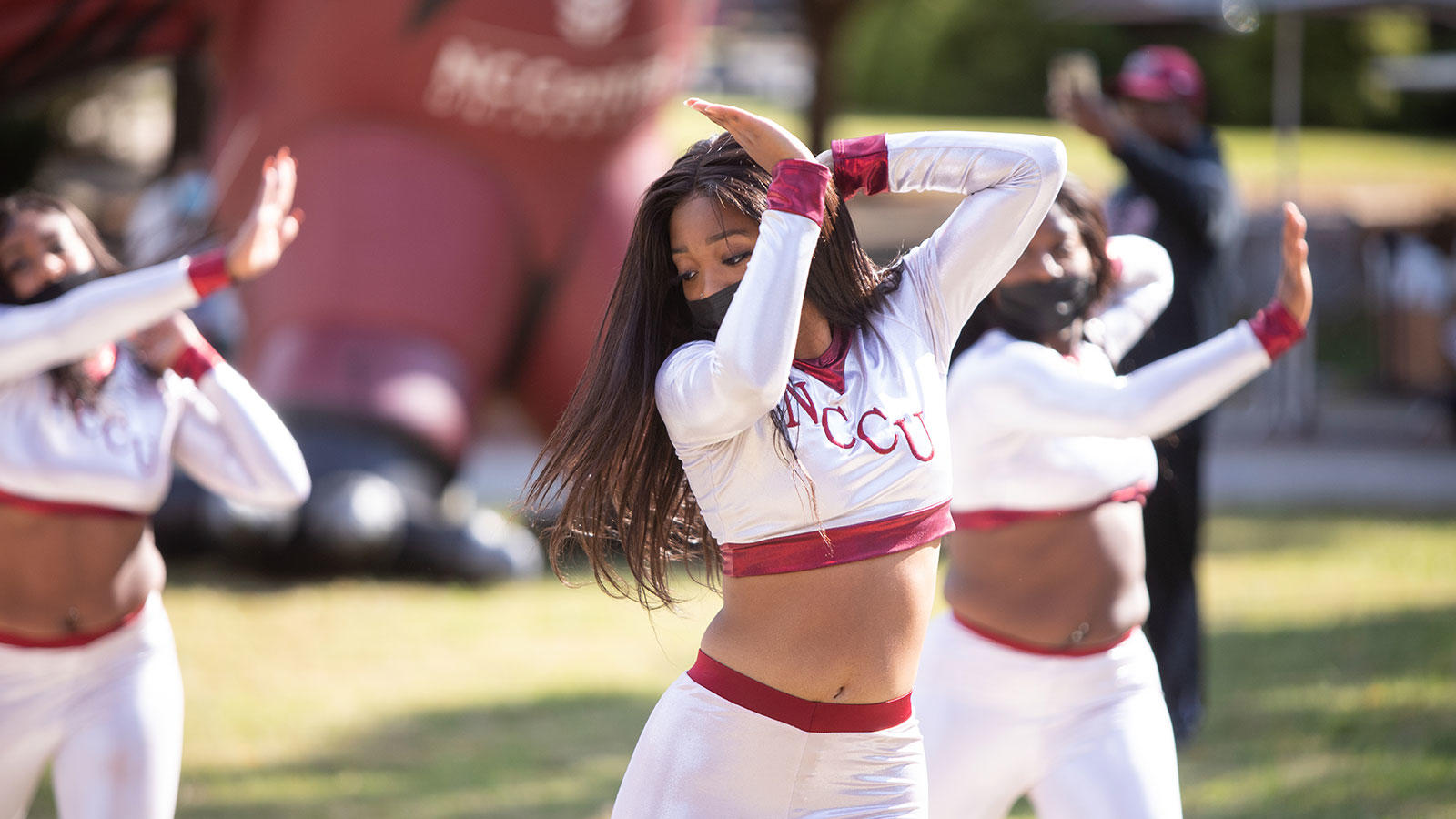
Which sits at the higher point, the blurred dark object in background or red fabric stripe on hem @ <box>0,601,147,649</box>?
red fabric stripe on hem @ <box>0,601,147,649</box>

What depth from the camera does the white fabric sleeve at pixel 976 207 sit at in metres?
2.69

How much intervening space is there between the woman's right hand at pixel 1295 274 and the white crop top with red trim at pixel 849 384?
719 millimetres

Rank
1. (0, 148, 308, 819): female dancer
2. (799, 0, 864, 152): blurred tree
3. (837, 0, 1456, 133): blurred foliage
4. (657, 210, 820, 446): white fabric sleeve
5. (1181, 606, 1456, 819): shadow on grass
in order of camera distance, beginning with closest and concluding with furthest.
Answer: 1. (657, 210, 820, 446): white fabric sleeve
2. (0, 148, 308, 819): female dancer
3. (1181, 606, 1456, 819): shadow on grass
4. (799, 0, 864, 152): blurred tree
5. (837, 0, 1456, 133): blurred foliage

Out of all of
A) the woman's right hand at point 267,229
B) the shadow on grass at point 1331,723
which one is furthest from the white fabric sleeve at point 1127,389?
the shadow on grass at point 1331,723

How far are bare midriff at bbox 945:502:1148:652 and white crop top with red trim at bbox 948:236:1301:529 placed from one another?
4 centimetres

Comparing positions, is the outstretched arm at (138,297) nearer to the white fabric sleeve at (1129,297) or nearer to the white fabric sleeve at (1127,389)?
the white fabric sleeve at (1127,389)

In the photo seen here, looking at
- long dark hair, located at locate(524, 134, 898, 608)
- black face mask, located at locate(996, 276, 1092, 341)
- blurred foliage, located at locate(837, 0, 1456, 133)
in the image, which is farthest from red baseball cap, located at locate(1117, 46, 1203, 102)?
blurred foliage, located at locate(837, 0, 1456, 133)

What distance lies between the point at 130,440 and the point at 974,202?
76.2 inches

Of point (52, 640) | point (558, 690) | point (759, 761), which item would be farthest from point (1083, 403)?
point (558, 690)

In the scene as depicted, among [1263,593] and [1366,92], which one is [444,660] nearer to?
[1263,593]

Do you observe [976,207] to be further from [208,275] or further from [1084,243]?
[208,275]

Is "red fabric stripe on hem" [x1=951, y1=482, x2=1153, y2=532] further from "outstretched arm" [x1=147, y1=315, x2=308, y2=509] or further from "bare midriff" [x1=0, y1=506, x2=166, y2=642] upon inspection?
"bare midriff" [x1=0, y1=506, x2=166, y2=642]

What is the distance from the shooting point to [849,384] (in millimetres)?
2555

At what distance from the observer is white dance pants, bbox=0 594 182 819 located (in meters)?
3.26
